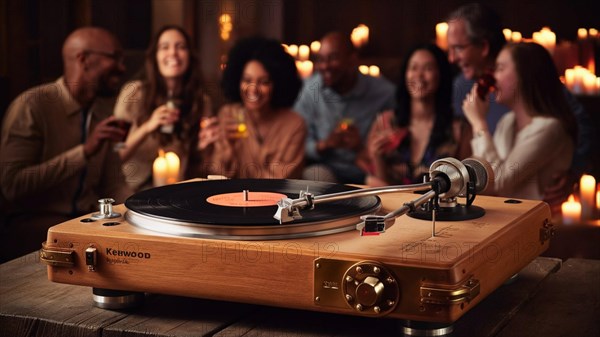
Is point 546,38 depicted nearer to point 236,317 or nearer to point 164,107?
point 164,107

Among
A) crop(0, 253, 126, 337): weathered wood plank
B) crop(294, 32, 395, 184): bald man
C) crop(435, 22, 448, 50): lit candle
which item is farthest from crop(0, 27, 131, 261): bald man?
crop(0, 253, 126, 337): weathered wood plank

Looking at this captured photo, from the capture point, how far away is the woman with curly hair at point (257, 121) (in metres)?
2.73

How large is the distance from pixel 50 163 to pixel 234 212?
1.71m

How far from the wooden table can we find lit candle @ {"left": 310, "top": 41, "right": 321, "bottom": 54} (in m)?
1.46

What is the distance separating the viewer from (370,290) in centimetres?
106

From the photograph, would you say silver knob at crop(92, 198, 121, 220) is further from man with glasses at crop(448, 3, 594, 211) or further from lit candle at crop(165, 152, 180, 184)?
lit candle at crop(165, 152, 180, 184)

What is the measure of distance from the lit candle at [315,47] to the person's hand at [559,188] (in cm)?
72

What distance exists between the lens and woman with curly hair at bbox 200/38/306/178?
8.95ft

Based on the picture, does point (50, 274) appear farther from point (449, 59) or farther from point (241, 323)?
point (449, 59)

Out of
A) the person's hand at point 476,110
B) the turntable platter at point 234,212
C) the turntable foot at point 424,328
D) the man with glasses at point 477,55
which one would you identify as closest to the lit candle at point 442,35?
the man with glasses at point 477,55

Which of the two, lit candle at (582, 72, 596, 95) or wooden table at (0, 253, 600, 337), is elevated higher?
lit candle at (582, 72, 596, 95)

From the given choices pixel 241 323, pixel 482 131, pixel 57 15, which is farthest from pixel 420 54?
pixel 241 323

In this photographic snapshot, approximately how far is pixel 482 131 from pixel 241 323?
1.46m

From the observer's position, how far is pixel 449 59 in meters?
2.57
